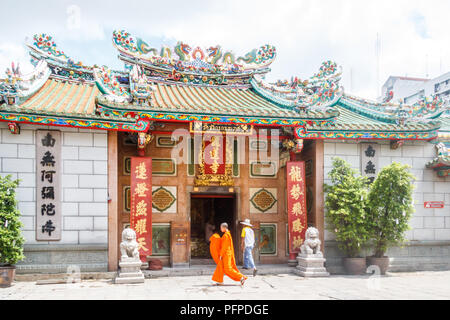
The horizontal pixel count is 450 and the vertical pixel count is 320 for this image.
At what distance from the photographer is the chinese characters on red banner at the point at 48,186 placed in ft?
28.6

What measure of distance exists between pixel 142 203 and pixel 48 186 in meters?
1.95

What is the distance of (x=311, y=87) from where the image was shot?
432 inches

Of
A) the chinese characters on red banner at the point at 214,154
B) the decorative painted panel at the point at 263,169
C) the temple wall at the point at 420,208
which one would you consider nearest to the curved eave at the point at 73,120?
the chinese characters on red banner at the point at 214,154

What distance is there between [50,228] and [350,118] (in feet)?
24.4

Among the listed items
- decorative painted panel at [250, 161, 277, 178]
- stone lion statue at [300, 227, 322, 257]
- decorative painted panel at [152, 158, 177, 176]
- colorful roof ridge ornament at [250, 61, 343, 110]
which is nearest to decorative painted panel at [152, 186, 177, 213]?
decorative painted panel at [152, 158, 177, 176]

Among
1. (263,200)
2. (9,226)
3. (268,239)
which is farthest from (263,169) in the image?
(9,226)

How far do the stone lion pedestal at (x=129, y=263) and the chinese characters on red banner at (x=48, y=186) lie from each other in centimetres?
141

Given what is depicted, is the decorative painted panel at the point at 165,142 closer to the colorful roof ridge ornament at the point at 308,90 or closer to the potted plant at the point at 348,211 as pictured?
the colorful roof ridge ornament at the point at 308,90

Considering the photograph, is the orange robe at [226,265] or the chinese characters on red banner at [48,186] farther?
the chinese characters on red banner at [48,186]

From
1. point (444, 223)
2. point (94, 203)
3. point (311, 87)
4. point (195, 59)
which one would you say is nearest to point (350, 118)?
point (311, 87)

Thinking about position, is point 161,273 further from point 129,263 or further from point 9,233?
point 9,233

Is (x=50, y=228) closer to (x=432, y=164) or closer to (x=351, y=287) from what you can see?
(x=351, y=287)

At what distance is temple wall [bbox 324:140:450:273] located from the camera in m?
10.5

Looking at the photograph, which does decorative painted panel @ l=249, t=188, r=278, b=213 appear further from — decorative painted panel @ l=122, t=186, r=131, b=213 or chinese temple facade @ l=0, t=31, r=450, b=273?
decorative painted panel @ l=122, t=186, r=131, b=213
